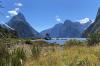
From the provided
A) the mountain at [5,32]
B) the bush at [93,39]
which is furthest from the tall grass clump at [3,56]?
the bush at [93,39]

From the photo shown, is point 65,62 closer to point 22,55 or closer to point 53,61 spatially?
point 53,61

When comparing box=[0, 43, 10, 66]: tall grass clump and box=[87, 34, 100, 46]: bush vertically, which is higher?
→ box=[87, 34, 100, 46]: bush

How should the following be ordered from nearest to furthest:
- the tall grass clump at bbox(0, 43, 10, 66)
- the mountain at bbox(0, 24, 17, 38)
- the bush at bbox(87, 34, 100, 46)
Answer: the mountain at bbox(0, 24, 17, 38)
the tall grass clump at bbox(0, 43, 10, 66)
the bush at bbox(87, 34, 100, 46)

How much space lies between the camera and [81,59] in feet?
33.4

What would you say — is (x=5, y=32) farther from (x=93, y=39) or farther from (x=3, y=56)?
(x=93, y=39)

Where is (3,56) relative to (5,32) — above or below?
below

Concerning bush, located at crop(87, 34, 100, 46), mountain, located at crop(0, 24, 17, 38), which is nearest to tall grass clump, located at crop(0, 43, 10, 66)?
mountain, located at crop(0, 24, 17, 38)

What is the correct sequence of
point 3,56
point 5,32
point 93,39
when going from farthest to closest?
point 93,39 → point 3,56 → point 5,32

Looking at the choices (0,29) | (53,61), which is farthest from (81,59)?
(0,29)

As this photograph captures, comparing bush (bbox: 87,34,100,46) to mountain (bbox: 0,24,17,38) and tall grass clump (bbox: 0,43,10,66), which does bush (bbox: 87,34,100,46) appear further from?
mountain (bbox: 0,24,17,38)

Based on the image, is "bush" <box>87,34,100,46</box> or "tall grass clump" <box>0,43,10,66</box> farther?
"bush" <box>87,34,100,46</box>

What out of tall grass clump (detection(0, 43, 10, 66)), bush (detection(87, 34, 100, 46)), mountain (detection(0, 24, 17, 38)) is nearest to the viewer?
mountain (detection(0, 24, 17, 38))

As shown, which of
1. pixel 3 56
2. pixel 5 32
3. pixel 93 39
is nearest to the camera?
pixel 5 32

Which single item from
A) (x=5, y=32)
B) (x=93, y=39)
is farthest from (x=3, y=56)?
(x=93, y=39)
